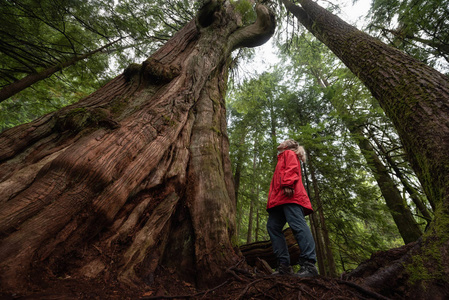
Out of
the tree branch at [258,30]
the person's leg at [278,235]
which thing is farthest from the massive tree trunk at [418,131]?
the tree branch at [258,30]

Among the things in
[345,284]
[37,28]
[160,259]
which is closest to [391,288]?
[345,284]

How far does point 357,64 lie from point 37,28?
654 centimetres

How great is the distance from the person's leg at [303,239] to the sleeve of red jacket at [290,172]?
0.31 m

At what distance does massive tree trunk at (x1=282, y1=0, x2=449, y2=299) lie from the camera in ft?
4.17

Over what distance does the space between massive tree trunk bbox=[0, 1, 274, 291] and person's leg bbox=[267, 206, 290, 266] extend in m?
0.68

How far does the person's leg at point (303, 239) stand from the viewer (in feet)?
7.18

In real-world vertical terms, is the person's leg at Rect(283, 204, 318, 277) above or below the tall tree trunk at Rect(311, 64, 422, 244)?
below

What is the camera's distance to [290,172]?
2629mm

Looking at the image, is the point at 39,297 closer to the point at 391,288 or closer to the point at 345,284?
the point at 345,284

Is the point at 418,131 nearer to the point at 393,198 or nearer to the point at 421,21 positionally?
the point at 421,21

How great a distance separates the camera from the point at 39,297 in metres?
0.88

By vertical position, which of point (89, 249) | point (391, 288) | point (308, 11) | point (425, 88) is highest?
point (308, 11)

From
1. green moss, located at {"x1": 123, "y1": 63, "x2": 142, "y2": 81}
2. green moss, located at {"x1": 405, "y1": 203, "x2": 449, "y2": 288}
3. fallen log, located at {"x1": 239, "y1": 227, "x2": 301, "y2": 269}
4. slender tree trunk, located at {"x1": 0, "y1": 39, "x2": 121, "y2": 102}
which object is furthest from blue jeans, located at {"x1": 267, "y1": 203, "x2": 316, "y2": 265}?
slender tree trunk, located at {"x1": 0, "y1": 39, "x2": 121, "y2": 102}

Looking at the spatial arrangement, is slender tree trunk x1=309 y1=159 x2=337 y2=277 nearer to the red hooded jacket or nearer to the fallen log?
the fallen log
